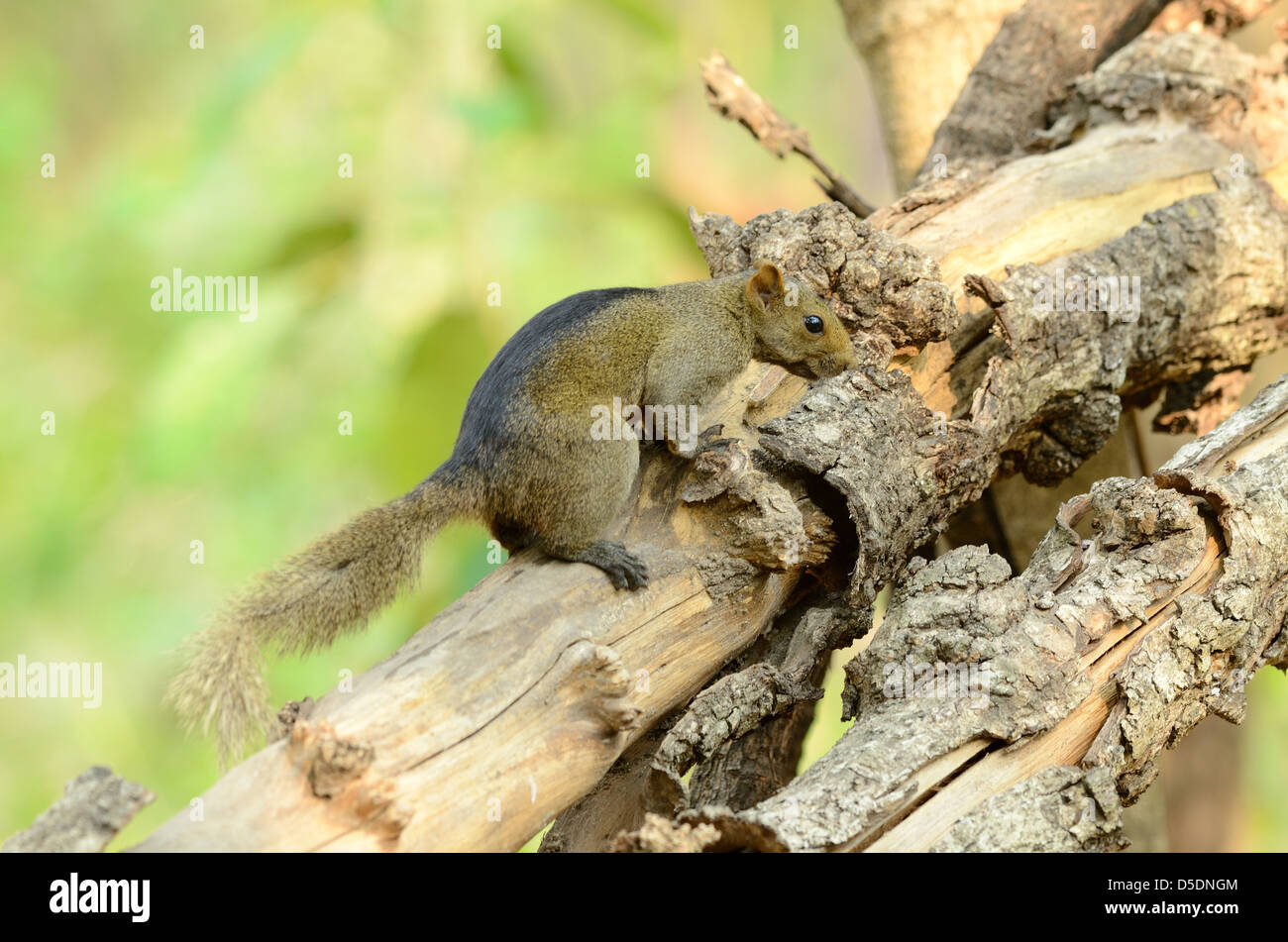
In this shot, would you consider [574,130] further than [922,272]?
Yes

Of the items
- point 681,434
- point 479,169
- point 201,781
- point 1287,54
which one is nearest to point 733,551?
point 681,434

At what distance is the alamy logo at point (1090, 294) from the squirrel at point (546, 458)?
549mm

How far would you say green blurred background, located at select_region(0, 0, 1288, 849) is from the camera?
3578mm

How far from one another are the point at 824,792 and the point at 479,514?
970 mm

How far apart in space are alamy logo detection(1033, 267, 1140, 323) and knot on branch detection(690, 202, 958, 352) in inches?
12.4

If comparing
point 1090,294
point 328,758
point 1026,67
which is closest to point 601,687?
point 328,758

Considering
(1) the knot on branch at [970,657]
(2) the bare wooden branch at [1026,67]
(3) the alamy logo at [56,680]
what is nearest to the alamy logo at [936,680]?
(1) the knot on branch at [970,657]

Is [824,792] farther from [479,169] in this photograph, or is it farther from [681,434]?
[479,169]

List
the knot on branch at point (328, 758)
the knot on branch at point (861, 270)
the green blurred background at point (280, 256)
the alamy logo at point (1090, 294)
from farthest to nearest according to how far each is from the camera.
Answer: the green blurred background at point (280, 256) → the alamy logo at point (1090, 294) → the knot on branch at point (861, 270) → the knot on branch at point (328, 758)

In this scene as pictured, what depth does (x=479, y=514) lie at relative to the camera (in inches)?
94.9

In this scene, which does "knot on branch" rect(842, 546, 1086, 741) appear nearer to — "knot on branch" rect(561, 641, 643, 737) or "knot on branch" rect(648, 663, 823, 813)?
"knot on branch" rect(648, 663, 823, 813)

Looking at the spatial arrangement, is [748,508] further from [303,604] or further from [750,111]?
[750,111]

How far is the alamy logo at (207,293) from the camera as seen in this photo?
4.31 metres

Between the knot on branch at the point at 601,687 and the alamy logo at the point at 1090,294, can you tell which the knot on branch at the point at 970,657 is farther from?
the alamy logo at the point at 1090,294
